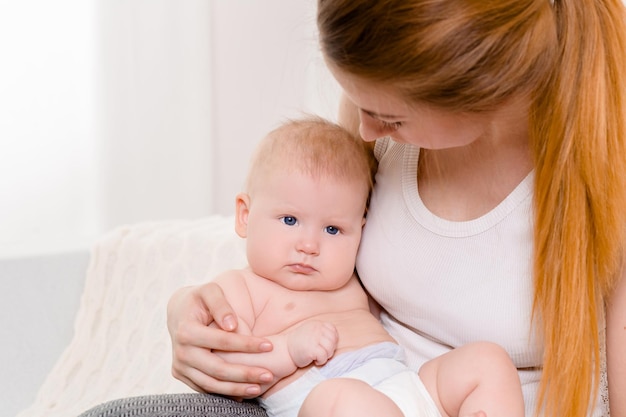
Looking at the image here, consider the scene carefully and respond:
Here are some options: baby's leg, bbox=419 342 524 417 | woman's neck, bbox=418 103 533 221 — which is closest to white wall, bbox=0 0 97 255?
woman's neck, bbox=418 103 533 221

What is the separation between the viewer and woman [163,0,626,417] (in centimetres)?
99

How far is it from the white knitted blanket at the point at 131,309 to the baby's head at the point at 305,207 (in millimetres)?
541

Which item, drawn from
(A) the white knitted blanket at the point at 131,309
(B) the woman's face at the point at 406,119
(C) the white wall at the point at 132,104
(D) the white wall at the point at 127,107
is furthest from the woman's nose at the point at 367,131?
(C) the white wall at the point at 132,104

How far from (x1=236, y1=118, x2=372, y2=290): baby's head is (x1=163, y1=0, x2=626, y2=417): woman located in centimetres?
6

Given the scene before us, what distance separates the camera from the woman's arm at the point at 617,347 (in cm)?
119

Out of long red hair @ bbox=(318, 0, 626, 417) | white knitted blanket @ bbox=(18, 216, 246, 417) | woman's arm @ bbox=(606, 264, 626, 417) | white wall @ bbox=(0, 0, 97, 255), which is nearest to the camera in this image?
long red hair @ bbox=(318, 0, 626, 417)

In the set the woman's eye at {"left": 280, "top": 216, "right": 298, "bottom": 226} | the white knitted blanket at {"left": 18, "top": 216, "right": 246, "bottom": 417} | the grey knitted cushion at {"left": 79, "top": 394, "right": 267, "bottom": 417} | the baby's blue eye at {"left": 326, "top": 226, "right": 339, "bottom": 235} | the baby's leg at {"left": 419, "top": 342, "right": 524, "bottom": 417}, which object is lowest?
the white knitted blanket at {"left": 18, "top": 216, "right": 246, "bottom": 417}

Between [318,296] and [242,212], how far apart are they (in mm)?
175

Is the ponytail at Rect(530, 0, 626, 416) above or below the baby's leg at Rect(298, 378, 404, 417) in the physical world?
above

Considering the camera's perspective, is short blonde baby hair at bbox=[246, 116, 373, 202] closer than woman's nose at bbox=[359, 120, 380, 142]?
No

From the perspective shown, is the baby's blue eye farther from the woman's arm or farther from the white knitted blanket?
the white knitted blanket

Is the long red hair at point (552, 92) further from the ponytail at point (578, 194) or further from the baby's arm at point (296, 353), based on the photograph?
the baby's arm at point (296, 353)

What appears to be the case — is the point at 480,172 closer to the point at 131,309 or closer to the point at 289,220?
the point at 289,220

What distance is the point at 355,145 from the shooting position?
1322 millimetres
